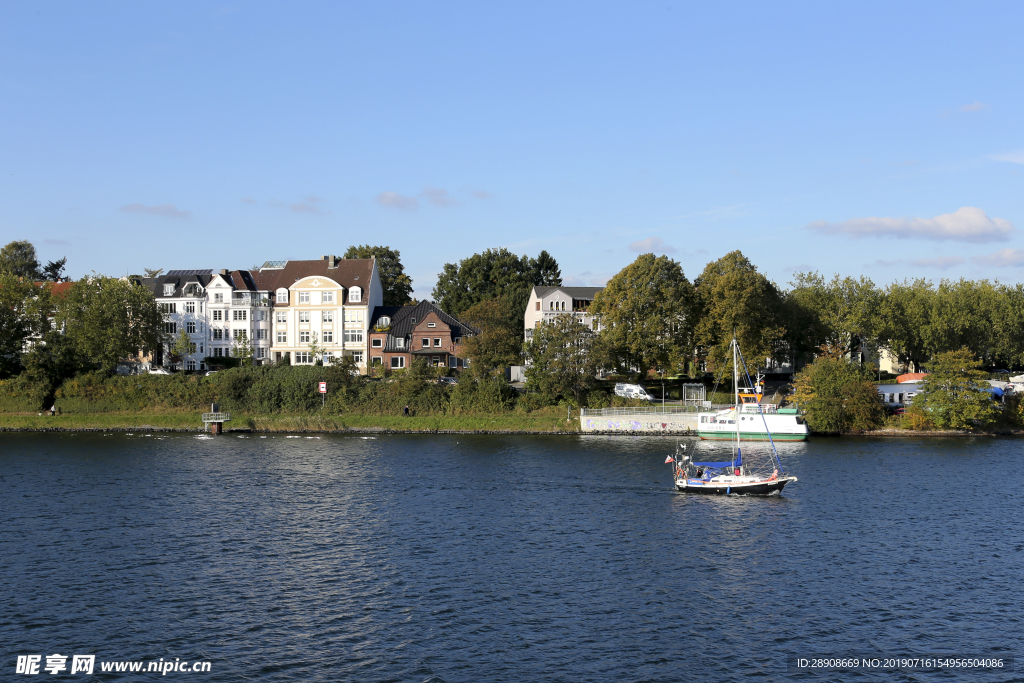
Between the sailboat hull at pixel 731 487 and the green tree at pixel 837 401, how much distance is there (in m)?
33.7

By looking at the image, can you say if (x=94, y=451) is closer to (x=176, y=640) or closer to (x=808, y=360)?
(x=176, y=640)

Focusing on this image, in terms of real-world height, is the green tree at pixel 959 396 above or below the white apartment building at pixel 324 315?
below

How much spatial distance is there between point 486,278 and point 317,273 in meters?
35.2

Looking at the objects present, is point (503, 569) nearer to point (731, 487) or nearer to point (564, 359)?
point (731, 487)

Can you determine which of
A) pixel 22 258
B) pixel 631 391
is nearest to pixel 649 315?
pixel 631 391

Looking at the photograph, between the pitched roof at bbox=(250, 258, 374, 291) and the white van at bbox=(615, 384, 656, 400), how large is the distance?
46479 millimetres

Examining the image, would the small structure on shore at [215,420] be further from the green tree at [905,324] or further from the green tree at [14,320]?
the green tree at [905,324]

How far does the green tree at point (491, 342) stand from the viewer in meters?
98.4

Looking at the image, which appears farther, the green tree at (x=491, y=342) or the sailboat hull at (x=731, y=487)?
the green tree at (x=491, y=342)

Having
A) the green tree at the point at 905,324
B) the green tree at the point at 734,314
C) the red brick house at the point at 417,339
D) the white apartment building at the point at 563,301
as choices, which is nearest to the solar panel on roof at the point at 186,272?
the red brick house at the point at 417,339

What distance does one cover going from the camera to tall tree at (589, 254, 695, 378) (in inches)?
3852

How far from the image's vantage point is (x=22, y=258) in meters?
167

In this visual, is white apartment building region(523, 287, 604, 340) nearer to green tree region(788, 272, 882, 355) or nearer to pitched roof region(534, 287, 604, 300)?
pitched roof region(534, 287, 604, 300)

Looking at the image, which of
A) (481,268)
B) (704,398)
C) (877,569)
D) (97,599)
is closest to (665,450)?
(704,398)
